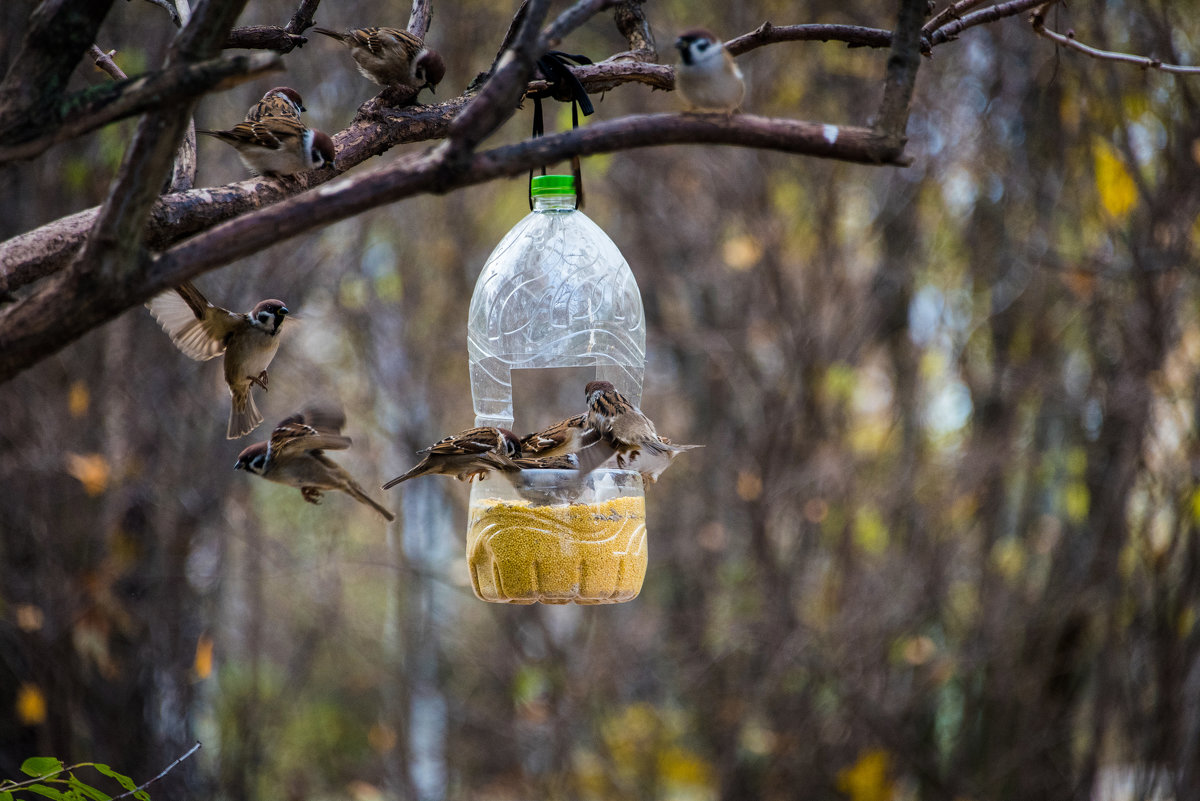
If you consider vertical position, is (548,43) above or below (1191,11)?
below

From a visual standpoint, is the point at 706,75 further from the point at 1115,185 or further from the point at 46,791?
the point at 1115,185

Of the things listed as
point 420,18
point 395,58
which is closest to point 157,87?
point 395,58

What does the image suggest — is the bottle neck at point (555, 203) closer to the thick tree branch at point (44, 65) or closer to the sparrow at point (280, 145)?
the sparrow at point (280, 145)

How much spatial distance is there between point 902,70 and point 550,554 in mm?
1848

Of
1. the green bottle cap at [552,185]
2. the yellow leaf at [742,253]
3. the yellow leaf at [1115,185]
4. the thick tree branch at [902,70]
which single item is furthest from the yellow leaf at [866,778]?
the thick tree branch at [902,70]

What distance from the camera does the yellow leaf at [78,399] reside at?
556 centimetres

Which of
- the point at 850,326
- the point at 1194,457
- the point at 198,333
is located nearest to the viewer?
the point at 198,333

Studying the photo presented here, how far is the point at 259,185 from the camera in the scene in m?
2.67

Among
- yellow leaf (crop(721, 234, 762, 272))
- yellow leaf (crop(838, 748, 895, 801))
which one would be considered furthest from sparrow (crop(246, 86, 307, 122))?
yellow leaf (crop(838, 748, 895, 801))

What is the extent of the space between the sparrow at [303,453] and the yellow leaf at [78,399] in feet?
10.5

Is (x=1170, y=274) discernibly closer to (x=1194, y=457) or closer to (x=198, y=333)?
(x=1194, y=457)

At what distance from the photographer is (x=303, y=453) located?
2.78 meters

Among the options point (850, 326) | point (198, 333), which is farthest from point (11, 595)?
point (850, 326)

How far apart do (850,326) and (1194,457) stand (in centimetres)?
196
